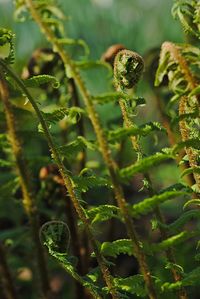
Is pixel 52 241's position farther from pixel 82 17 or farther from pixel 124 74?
pixel 82 17

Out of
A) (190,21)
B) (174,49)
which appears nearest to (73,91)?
(190,21)

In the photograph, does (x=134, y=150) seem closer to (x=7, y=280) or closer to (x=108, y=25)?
(x=7, y=280)

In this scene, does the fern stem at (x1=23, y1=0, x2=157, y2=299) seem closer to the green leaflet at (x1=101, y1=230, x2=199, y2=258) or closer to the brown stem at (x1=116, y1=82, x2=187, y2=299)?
the green leaflet at (x1=101, y1=230, x2=199, y2=258)

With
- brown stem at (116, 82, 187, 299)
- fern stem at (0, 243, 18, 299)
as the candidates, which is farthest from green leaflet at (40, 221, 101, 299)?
fern stem at (0, 243, 18, 299)

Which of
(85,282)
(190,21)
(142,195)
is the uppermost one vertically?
(190,21)

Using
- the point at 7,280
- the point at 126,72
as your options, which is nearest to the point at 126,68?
the point at 126,72

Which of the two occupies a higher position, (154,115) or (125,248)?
(154,115)

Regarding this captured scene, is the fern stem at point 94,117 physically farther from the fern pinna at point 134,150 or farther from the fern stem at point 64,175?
the fern stem at point 64,175

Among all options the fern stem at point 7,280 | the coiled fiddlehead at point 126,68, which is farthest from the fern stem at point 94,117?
the fern stem at point 7,280
